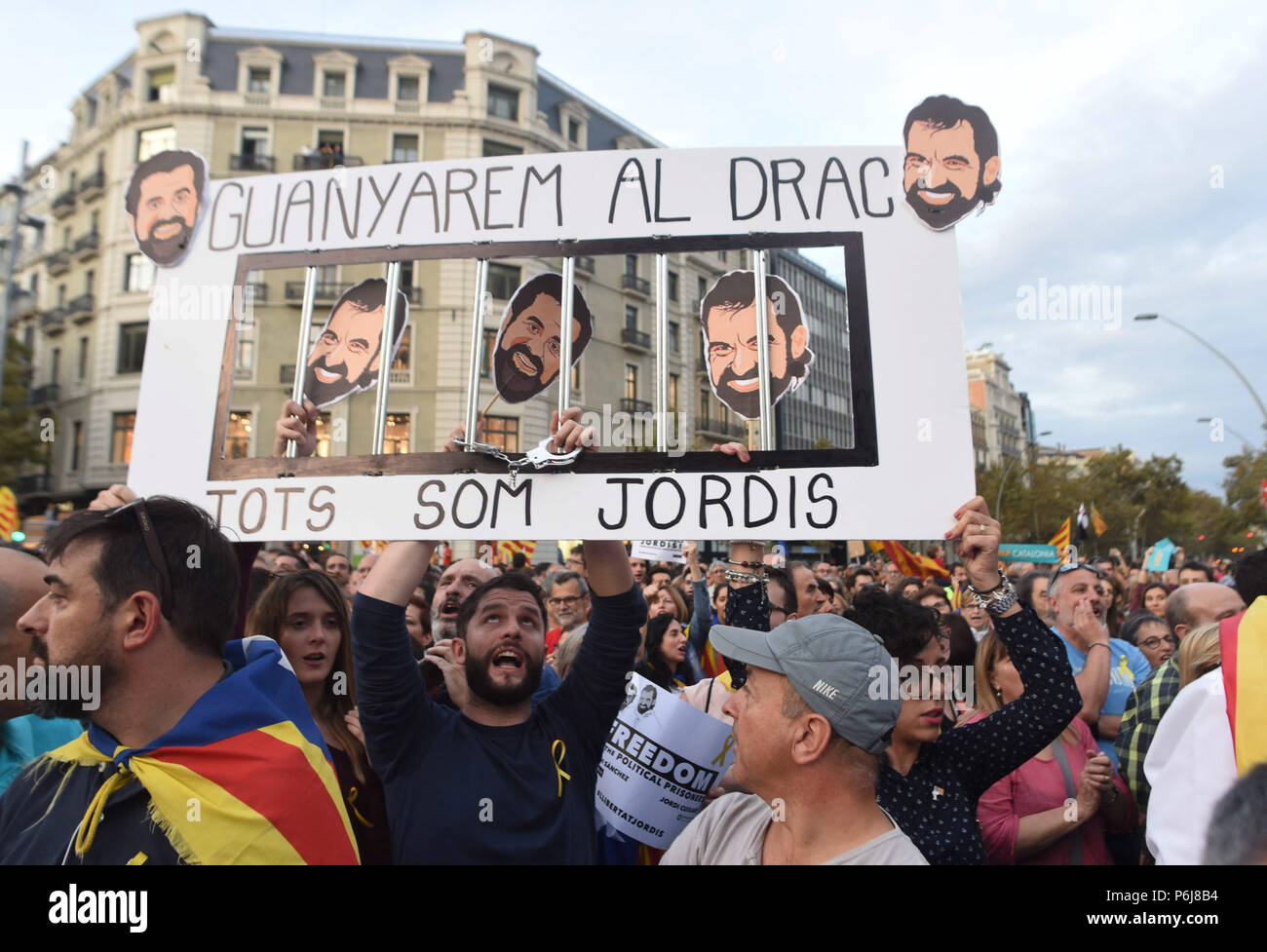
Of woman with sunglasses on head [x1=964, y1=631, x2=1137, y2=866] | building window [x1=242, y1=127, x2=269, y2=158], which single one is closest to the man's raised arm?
woman with sunglasses on head [x1=964, y1=631, x2=1137, y2=866]

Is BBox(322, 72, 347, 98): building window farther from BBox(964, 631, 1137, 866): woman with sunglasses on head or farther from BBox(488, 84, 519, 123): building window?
BBox(964, 631, 1137, 866): woman with sunglasses on head

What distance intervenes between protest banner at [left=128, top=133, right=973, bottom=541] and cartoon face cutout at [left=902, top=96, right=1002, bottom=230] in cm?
4

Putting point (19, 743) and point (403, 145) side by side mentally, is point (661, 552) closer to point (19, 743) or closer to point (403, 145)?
point (19, 743)

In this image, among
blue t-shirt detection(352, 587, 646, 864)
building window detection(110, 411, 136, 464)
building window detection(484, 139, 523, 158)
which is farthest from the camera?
building window detection(110, 411, 136, 464)

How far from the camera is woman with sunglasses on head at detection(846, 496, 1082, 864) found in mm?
2501

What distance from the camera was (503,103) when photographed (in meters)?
32.0

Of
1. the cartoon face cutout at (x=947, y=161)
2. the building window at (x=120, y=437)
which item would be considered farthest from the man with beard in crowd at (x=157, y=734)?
the building window at (x=120, y=437)

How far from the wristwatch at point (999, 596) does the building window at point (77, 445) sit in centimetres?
3807

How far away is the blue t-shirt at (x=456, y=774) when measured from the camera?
261cm

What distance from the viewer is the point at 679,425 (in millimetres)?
3119
